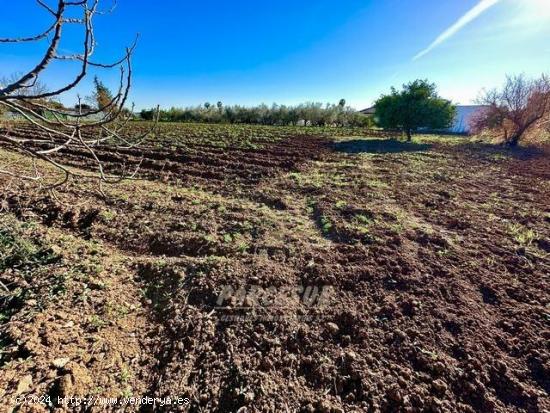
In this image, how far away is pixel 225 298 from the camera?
2.52m

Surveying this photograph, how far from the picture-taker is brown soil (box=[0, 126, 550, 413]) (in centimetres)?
181

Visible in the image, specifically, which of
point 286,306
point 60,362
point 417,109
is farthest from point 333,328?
point 417,109

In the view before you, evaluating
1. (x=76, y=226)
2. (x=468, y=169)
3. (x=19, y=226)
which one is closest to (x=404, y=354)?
(x=76, y=226)

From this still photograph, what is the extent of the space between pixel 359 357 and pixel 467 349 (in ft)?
2.91

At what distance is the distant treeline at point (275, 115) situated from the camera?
109ft

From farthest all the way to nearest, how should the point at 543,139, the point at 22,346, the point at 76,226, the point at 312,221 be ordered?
1. the point at 543,139
2. the point at 312,221
3. the point at 76,226
4. the point at 22,346

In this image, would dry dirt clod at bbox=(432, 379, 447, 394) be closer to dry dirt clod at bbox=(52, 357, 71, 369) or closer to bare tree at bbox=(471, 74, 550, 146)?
dry dirt clod at bbox=(52, 357, 71, 369)

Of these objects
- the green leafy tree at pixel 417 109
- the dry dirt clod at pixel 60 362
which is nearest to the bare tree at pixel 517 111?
the green leafy tree at pixel 417 109

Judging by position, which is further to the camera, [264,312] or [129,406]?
[264,312]

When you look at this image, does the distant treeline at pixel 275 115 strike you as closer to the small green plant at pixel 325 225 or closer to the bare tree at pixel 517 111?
the bare tree at pixel 517 111

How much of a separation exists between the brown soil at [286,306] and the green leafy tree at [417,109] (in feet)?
40.6

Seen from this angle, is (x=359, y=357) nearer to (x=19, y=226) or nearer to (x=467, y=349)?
(x=467, y=349)

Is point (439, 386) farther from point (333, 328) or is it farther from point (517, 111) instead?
point (517, 111)

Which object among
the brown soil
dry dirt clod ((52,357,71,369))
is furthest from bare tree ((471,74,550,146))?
dry dirt clod ((52,357,71,369))
